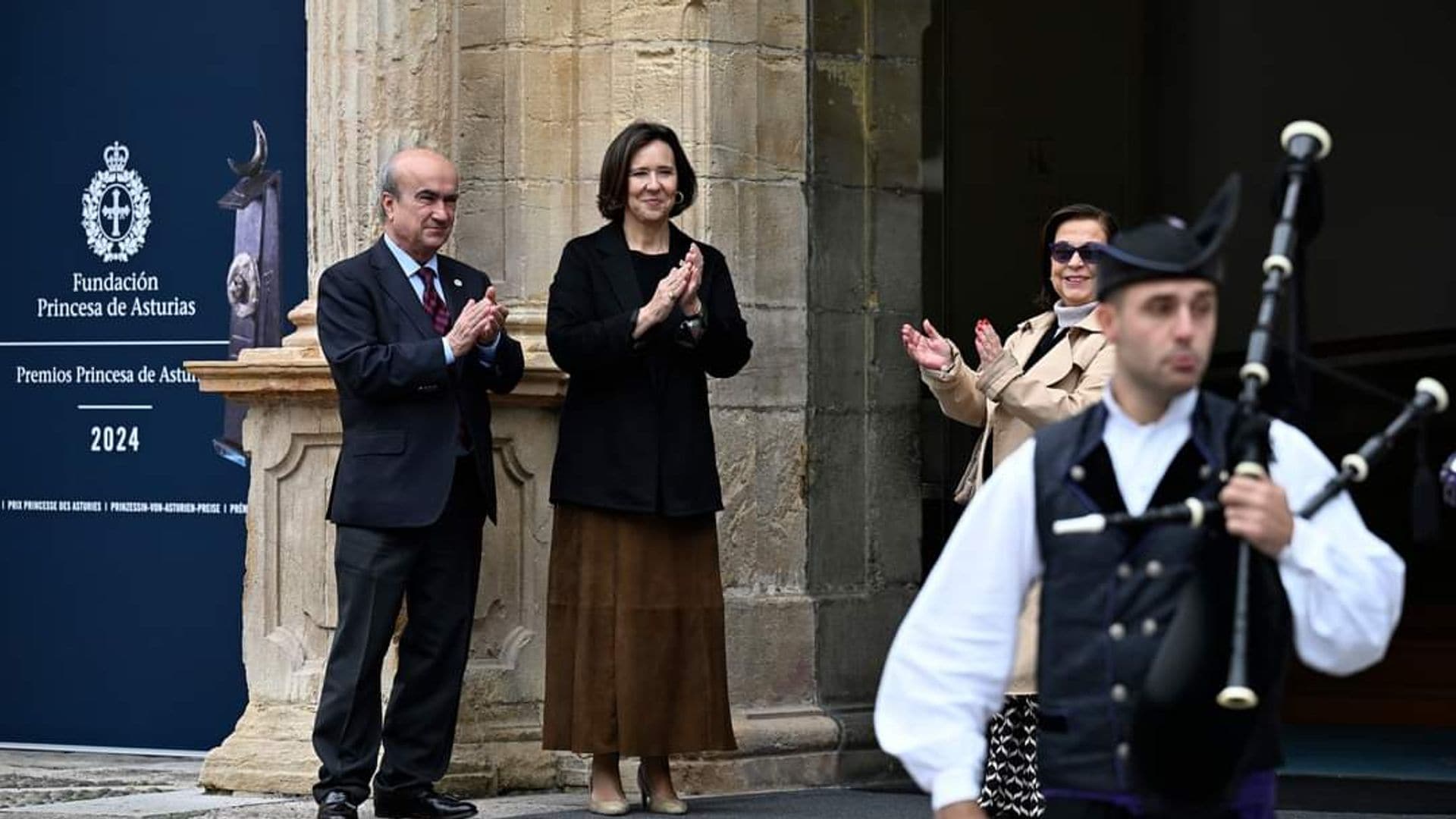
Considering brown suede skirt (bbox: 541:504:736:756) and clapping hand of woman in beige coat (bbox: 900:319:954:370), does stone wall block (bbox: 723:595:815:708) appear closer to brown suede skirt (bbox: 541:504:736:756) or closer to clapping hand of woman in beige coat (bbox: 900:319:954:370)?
brown suede skirt (bbox: 541:504:736:756)

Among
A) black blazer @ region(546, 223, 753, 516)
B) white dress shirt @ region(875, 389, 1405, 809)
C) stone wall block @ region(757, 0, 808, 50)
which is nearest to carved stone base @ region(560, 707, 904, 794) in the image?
black blazer @ region(546, 223, 753, 516)

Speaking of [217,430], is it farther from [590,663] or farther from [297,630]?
[590,663]

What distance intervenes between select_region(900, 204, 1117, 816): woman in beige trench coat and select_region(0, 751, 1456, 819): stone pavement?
1130 millimetres

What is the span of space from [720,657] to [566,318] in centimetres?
113

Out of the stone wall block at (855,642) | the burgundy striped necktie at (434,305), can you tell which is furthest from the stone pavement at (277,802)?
the burgundy striped necktie at (434,305)

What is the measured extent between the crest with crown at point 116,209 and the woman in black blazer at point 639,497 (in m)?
2.30

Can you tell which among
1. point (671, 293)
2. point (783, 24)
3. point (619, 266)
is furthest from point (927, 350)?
point (783, 24)

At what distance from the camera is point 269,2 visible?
986cm

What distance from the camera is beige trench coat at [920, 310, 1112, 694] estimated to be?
7383 millimetres

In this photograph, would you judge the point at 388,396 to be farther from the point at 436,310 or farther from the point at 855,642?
the point at 855,642

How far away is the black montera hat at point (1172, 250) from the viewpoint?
4.08 meters

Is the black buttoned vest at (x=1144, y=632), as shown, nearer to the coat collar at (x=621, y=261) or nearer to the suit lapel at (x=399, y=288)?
the suit lapel at (x=399, y=288)

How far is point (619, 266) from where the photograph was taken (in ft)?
27.5

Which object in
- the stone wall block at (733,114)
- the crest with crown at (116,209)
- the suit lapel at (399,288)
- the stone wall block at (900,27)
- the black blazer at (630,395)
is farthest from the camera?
the crest with crown at (116,209)
